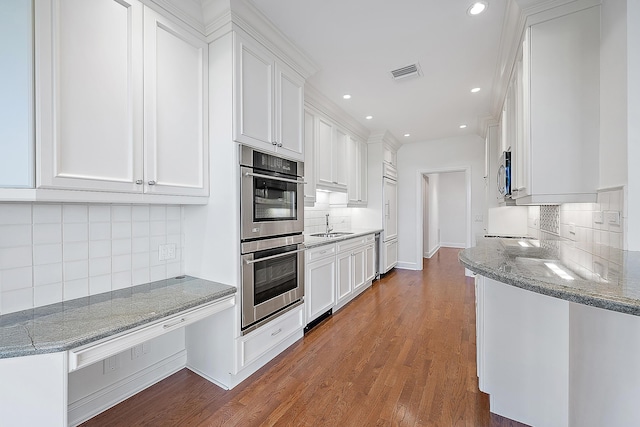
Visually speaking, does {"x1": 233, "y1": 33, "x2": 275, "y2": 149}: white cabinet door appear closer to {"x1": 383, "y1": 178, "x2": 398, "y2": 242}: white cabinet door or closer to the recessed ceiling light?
the recessed ceiling light

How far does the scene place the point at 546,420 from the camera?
4.75ft

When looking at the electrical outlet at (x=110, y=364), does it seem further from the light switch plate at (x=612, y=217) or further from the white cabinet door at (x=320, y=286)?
the light switch plate at (x=612, y=217)

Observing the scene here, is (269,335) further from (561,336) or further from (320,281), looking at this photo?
(561,336)

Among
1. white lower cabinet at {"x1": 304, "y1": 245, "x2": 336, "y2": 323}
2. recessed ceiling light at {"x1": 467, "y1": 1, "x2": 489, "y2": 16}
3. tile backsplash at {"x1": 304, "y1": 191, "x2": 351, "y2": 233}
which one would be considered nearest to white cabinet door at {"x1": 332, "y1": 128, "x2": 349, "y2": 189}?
tile backsplash at {"x1": 304, "y1": 191, "x2": 351, "y2": 233}

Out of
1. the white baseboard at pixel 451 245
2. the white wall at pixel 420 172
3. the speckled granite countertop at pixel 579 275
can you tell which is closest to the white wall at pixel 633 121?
the speckled granite countertop at pixel 579 275

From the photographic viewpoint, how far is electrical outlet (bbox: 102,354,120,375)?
1.67 m

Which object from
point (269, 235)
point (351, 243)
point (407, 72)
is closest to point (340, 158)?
point (351, 243)

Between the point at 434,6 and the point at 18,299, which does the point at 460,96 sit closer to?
the point at 434,6

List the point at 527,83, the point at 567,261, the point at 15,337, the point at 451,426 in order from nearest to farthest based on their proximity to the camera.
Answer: the point at 15,337 → the point at 567,261 → the point at 451,426 → the point at 527,83

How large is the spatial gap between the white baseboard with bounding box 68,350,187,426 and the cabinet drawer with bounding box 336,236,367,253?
1.89 m

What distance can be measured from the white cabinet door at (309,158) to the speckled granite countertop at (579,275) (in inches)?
78.2

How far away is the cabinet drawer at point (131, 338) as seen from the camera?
3.75 ft

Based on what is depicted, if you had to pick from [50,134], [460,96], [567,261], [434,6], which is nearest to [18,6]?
[50,134]

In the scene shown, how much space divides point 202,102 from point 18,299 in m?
1.50
